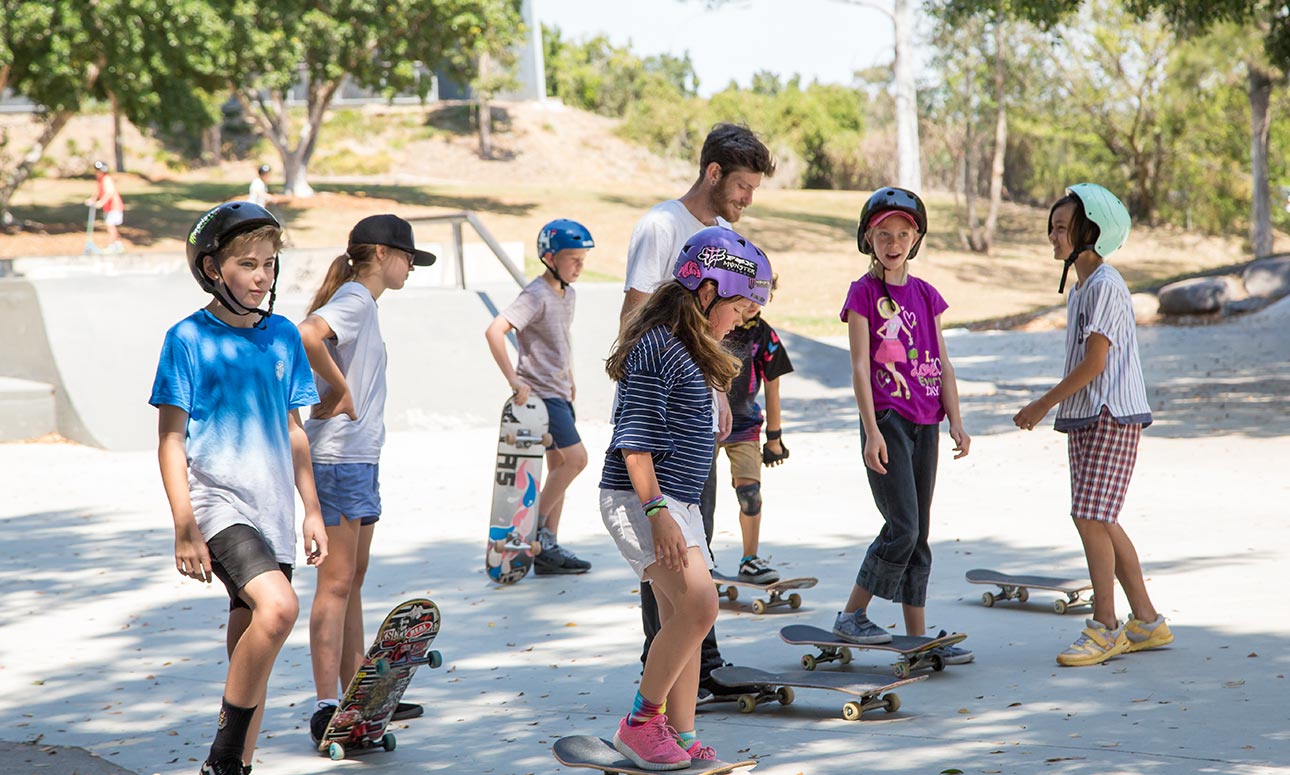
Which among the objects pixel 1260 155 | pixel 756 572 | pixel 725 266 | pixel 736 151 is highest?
pixel 1260 155

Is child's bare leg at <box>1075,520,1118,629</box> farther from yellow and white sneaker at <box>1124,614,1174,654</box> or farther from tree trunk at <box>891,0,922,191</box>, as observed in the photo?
tree trunk at <box>891,0,922,191</box>

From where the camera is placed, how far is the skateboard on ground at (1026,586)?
228 inches

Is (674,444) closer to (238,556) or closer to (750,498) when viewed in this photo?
(238,556)

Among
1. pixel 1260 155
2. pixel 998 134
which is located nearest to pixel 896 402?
pixel 1260 155

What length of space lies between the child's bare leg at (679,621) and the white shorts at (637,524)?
35 mm

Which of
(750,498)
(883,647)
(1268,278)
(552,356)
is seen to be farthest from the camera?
(1268,278)

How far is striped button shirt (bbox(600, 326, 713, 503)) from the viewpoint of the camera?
3689mm

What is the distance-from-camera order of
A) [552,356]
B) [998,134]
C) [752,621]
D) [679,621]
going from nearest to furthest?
[679,621] → [752,621] → [552,356] → [998,134]

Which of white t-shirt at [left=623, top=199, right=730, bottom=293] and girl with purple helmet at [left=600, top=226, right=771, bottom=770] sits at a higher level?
white t-shirt at [left=623, top=199, right=730, bottom=293]

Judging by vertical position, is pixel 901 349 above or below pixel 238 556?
above

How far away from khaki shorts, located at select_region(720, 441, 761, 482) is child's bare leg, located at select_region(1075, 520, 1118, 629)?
6.04ft

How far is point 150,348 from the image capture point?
12.5 m

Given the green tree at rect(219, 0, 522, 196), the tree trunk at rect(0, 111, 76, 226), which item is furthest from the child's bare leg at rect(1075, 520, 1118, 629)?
the green tree at rect(219, 0, 522, 196)

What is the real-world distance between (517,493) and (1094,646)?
3.17 m
